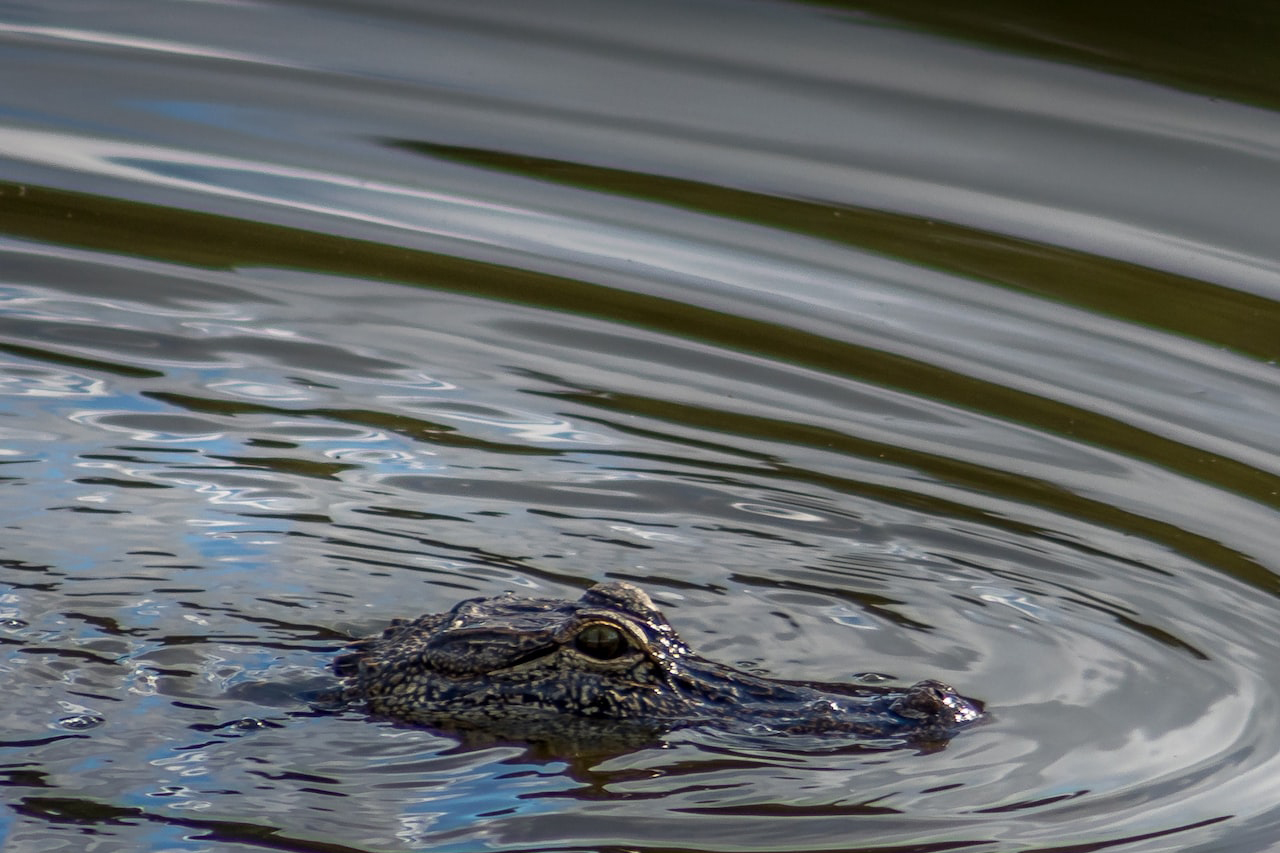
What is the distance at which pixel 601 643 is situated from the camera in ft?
16.6

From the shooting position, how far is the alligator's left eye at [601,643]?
504 cm

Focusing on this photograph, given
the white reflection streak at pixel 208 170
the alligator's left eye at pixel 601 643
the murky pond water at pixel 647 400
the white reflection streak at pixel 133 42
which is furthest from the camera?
the white reflection streak at pixel 133 42

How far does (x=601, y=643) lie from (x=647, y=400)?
2325 mm

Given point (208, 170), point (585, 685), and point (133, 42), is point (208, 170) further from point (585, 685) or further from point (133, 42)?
point (585, 685)

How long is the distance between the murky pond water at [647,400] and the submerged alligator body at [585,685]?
0.37 feet

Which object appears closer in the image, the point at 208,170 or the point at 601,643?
the point at 601,643

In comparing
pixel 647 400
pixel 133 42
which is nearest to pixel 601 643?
pixel 647 400

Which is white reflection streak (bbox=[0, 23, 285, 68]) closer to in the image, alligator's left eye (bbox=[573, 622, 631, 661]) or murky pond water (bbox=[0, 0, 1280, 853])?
murky pond water (bbox=[0, 0, 1280, 853])

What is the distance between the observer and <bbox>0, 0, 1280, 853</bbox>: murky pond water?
15.5 ft

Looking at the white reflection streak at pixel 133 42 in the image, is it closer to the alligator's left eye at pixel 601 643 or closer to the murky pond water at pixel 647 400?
the murky pond water at pixel 647 400

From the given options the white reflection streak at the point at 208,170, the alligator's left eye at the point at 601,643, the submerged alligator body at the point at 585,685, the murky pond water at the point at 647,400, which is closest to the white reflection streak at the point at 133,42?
the murky pond water at the point at 647,400

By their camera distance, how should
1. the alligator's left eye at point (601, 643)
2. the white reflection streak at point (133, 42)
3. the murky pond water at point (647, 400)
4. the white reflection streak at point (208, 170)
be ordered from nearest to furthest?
the murky pond water at point (647, 400) → the alligator's left eye at point (601, 643) → the white reflection streak at point (208, 170) → the white reflection streak at point (133, 42)

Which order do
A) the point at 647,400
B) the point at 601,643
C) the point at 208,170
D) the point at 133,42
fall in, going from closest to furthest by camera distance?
the point at 601,643 < the point at 647,400 < the point at 208,170 < the point at 133,42

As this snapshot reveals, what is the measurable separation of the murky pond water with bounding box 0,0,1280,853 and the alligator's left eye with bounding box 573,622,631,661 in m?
0.30
